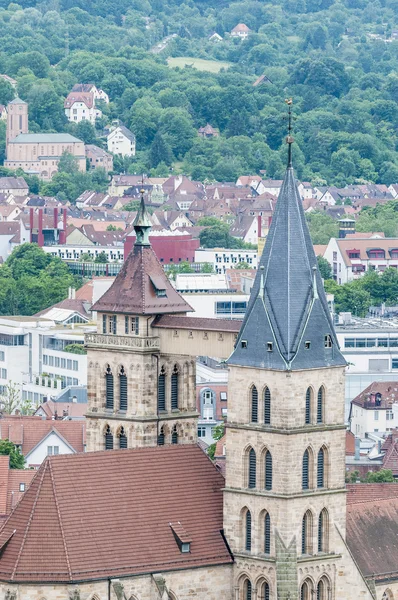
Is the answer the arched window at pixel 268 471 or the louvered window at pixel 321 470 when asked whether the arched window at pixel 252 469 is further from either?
the louvered window at pixel 321 470

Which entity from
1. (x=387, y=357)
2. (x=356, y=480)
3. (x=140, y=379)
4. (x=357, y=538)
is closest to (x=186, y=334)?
(x=140, y=379)

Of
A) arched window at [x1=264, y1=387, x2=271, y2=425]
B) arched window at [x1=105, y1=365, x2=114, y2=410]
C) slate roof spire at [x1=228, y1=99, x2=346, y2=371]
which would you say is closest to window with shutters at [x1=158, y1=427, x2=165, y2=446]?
arched window at [x1=105, y1=365, x2=114, y2=410]

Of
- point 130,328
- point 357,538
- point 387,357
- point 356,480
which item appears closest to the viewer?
point 357,538

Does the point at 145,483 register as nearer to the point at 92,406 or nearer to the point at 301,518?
the point at 301,518

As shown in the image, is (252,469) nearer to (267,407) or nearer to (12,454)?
(267,407)

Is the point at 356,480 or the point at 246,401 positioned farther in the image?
the point at 356,480

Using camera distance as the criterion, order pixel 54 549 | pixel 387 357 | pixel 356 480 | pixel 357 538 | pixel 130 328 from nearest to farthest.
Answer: pixel 54 549, pixel 357 538, pixel 130 328, pixel 356 480, pixel 387 357

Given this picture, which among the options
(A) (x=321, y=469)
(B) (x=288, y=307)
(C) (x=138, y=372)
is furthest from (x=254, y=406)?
(C) (x=138, y=372)
